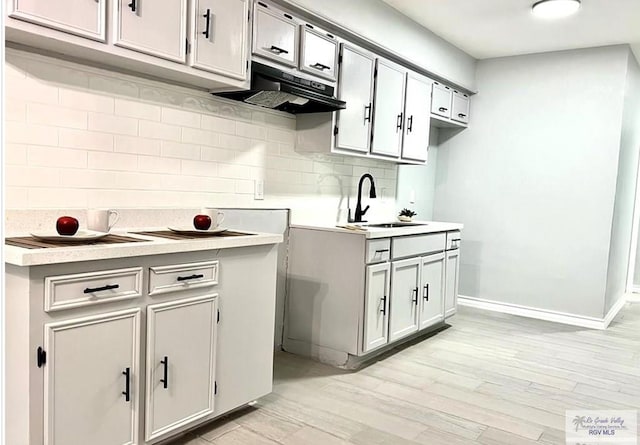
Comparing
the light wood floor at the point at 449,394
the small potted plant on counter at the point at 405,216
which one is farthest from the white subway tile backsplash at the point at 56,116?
the small potted plant on counter at the point at 405,216

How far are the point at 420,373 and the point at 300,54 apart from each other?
212cm

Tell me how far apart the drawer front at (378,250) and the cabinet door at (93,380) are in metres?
1.65

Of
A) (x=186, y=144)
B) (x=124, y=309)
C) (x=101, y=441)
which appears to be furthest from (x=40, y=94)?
(x=101, y=441)

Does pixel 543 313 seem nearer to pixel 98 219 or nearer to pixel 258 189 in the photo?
pixel 258 189

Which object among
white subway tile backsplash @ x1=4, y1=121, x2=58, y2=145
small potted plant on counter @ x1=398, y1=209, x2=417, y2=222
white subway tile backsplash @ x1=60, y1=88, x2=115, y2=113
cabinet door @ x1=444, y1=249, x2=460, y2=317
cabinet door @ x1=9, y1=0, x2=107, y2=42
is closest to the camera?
cabinet door @ x1=9, y1=0, x2=107, y2=42

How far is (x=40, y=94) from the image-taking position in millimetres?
2180

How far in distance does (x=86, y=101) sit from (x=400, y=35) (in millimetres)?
2479

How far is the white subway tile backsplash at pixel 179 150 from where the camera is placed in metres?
2.72

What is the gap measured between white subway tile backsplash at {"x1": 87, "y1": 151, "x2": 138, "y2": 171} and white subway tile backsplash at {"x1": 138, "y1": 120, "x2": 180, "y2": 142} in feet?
0.47

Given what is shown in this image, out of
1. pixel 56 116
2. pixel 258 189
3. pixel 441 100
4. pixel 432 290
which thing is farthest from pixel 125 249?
pixel 441 100

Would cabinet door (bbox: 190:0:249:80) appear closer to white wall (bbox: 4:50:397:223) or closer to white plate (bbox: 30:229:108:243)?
white wall (bbox: 4:50:397:223)

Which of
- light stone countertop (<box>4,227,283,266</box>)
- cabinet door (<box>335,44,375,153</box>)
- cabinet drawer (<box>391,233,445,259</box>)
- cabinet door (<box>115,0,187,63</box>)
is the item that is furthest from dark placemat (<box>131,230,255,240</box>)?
cabinet drawer (<box>391,233,445,259</box>)

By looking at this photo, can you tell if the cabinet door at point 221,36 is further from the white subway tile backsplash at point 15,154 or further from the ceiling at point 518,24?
the ceiling at point 518,24

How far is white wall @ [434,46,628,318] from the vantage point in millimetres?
4598
